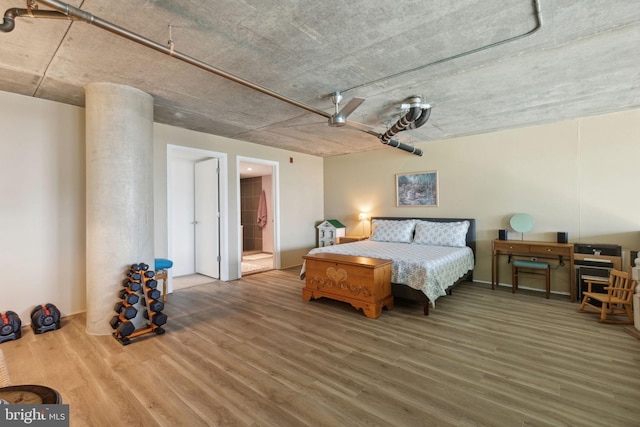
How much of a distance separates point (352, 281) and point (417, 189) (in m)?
2.85

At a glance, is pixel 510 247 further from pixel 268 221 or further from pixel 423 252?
pixel 268 221

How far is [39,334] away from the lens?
296 centimetres

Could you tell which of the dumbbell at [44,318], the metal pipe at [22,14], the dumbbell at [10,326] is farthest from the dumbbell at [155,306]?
the metal pipe at [22,14]

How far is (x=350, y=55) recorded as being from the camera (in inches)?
96.2

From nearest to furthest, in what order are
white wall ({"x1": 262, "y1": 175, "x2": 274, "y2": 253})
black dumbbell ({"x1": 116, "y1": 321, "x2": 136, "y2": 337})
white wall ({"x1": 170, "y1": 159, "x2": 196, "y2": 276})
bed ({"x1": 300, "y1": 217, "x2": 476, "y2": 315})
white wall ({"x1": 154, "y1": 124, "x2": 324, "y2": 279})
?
black dumbbell ({"x1": 116, "y1": 321, "x2": 136, "y2": 337}) < bed ({"x1": 300, "y1": 217, "x2": 476, "y2": 315}) < white wall ({"x1": 154, "y1": 124, "x2": 324, "y2": 279}) < white wall ({"x1": 170, "y1": 159, "x2": 196, "y2": 276}) < white wall ({"x1": 262, "y1": 175, "x2": 274, "y2": 253})

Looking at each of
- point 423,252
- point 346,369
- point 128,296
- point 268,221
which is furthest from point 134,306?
point 268,221

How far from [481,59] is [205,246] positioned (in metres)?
4.97

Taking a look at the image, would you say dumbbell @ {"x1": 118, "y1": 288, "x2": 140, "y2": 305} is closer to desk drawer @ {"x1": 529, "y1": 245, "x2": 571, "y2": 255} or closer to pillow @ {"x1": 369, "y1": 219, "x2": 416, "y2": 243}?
pillow @ {"x1": 369, "y1": 219, "x2": 416, "y2": 243}

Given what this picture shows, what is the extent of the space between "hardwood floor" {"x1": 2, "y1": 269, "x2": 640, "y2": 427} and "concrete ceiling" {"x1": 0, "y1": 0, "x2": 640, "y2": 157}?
2500 mm

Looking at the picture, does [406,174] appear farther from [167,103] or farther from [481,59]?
[167,103]

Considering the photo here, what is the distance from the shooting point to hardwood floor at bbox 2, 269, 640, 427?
181cm

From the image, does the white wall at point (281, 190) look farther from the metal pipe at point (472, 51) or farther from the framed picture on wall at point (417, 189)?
the metal pipe at point (472, 51)

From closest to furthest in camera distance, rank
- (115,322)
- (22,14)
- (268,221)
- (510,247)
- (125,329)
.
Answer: (22,14) → (125,329) → (115,322) → (510,247) → (268,221)

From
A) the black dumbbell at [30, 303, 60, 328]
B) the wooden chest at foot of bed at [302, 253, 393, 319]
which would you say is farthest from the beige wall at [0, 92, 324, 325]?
the wooden chest at foot of bed at [302, 253, 393, 319]
